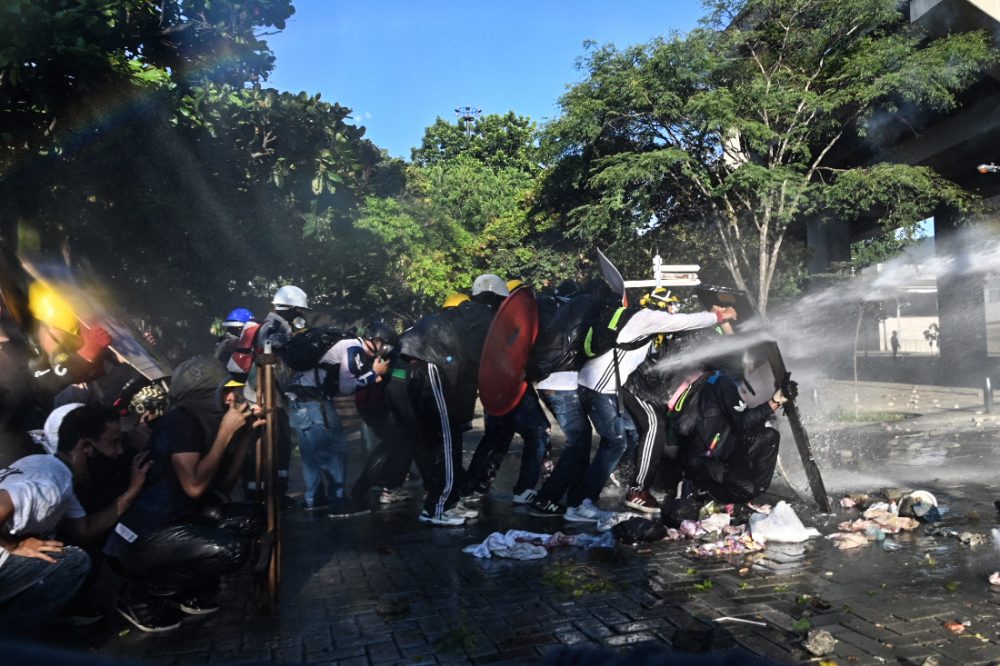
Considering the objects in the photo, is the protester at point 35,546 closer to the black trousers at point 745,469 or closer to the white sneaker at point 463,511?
the white sneaker at point 463,511

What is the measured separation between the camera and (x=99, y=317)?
890 centimetres

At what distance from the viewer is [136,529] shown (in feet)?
16.3

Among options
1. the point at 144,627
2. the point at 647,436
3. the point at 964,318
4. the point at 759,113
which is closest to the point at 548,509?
the point at 647,436

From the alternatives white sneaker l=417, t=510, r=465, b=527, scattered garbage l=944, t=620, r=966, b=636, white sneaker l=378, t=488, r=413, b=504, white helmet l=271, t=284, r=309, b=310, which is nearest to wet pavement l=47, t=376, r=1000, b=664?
scattered garbage l=944, t=620, r=966, b=636

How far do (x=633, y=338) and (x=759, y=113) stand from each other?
53.8 ft

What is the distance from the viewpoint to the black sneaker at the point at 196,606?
17.0 feet

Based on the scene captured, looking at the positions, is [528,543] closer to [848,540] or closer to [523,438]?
[523,438]

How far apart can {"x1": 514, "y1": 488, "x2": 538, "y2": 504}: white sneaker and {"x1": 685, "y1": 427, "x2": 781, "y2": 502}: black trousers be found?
1623 mm

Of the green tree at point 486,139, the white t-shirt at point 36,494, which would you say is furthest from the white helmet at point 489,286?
the green tree at point 486,139

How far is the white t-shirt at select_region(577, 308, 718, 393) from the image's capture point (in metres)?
6.97

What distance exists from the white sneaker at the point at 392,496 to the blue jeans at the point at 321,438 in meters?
0.45

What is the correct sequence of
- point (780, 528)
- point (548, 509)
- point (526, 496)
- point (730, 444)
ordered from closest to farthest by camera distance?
point (780, 528)
point (730, 444)
point (548, 509)
point (526, 496)

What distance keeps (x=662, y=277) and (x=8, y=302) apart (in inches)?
362

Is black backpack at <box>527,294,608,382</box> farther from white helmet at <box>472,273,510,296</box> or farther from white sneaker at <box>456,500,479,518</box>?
white sneaker at <box>456,500,479,518</box>
